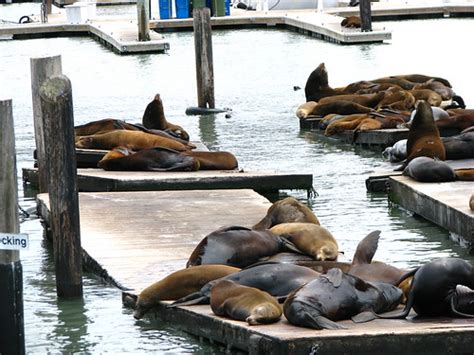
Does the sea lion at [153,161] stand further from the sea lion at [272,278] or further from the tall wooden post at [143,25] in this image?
the tall wooden post at [143,25]

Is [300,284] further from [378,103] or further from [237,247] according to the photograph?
[378,103]

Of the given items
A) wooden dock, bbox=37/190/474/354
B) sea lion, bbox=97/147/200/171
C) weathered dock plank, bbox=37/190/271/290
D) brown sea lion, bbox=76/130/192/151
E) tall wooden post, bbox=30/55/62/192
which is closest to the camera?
wooden dock, bbox=37/190/474/354

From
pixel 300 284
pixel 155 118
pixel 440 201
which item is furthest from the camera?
pixel 155 118

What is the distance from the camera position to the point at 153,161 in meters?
12.9

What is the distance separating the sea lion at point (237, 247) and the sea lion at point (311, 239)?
0.24ft

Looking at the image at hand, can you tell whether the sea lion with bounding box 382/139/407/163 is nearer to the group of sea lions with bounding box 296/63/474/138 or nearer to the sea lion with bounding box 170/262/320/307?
the group of sea lions with bounding box 296/63/474/138

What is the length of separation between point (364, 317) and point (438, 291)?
39 centimetres

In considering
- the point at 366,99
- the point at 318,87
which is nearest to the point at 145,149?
the point at 366,99

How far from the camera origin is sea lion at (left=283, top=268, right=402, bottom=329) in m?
7.03

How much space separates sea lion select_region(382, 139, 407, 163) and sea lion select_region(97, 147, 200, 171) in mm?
2115

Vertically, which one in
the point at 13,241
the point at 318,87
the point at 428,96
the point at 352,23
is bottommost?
the point at 13,241

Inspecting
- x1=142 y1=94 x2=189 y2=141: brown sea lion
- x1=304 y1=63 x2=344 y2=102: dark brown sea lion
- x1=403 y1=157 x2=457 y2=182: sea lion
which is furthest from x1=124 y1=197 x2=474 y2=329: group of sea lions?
x1=304 y1=63 x2=344 y2=102: dark brown sea lion

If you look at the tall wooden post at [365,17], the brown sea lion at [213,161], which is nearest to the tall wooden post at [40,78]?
the brown sea lion at [213,161]

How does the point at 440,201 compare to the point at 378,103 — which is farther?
the point at 378,103
